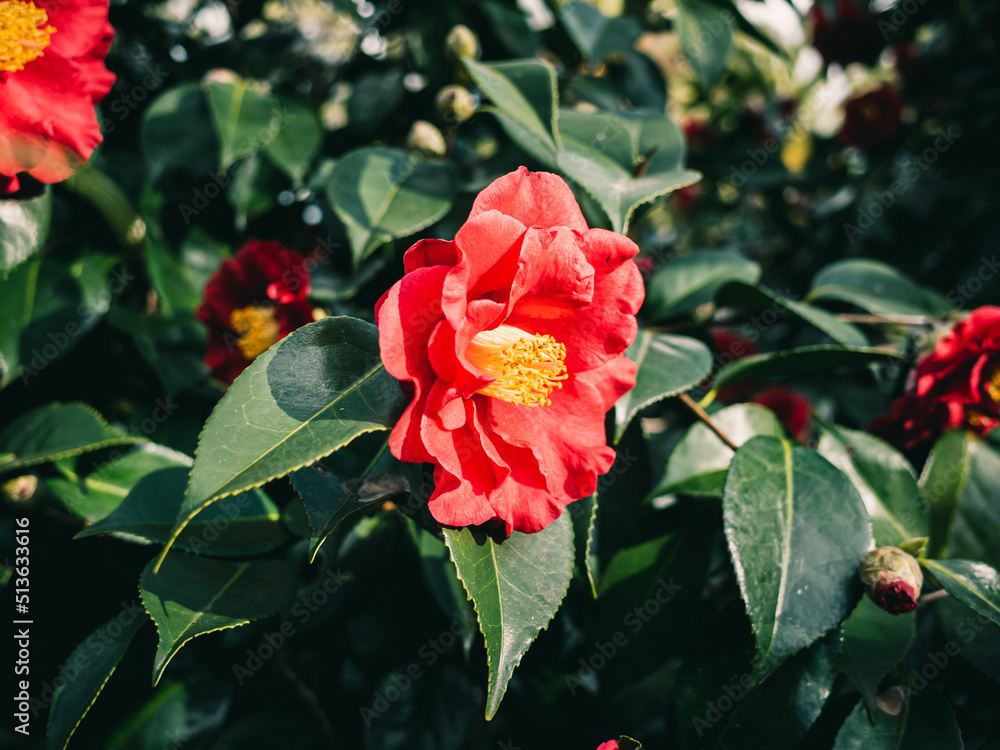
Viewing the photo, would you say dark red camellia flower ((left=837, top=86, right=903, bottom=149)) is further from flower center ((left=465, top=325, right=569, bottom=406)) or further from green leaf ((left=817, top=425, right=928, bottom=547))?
flower center ((left=465, top=325, right=569, bottom=406))

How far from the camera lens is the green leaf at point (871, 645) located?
821mm

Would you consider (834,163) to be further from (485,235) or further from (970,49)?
(485,235)

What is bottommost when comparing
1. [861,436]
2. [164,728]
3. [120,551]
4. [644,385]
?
[164,728]

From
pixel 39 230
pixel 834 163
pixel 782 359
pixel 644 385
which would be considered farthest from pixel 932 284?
pixel 39 230

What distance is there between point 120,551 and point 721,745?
0.93 meters

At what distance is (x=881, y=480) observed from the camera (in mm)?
1003

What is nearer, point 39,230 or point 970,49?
point 39,230

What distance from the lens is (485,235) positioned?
614mm

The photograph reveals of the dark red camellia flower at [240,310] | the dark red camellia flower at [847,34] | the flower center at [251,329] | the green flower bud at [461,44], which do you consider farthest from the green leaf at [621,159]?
the dark red camellia flower at [847,34]

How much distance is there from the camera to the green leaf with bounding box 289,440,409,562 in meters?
0.65

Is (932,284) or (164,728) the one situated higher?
(932,284)

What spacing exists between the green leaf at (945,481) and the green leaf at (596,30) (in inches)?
37.0

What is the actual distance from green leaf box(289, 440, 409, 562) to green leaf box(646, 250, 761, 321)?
0.67m

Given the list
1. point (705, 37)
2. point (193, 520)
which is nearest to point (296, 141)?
point (193, 520)
